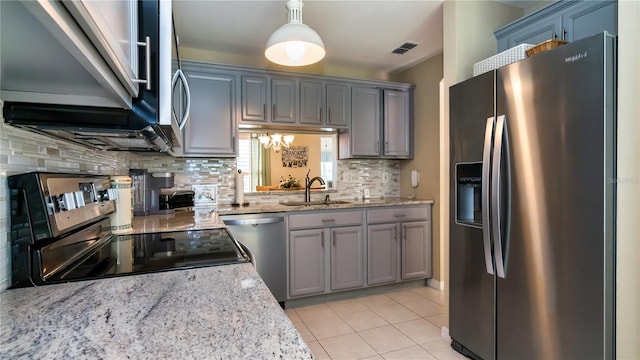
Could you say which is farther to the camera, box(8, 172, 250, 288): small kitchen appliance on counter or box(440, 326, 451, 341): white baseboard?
box(440, 326, 451, 341): white baseboard

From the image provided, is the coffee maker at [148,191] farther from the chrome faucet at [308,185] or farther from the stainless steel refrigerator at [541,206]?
the stainless steel refrigerator at [541,206]

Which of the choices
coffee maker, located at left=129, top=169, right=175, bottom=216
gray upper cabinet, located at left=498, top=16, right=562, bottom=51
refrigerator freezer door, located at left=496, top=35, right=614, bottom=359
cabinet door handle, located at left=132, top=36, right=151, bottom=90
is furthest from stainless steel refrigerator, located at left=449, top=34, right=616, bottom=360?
coffee maker, located at left=129, top=169, right=175, bottom=216

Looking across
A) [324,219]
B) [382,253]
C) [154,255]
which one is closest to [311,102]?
[324,219]

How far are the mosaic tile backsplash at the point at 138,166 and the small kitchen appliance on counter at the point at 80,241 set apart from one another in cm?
3

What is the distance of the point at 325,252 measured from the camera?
307 centimetres

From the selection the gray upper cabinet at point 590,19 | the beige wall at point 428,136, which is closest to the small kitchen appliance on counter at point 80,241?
the gray upper cabinet at point 590,19

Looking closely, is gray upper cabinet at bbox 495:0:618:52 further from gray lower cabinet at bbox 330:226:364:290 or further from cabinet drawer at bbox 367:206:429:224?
gray lower cabinet at bbox 330:226:364:290

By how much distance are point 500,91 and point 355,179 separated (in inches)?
87.5

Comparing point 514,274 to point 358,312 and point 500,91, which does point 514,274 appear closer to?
point 500,91

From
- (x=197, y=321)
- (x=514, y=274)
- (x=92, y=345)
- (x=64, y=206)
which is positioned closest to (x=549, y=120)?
(x=514, y=274)

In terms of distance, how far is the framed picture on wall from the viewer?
368 cm

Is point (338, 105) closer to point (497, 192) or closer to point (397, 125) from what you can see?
point (397, 125)

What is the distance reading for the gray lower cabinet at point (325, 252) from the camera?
117 inches

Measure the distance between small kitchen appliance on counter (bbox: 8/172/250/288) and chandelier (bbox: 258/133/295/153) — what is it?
6.75 feet
